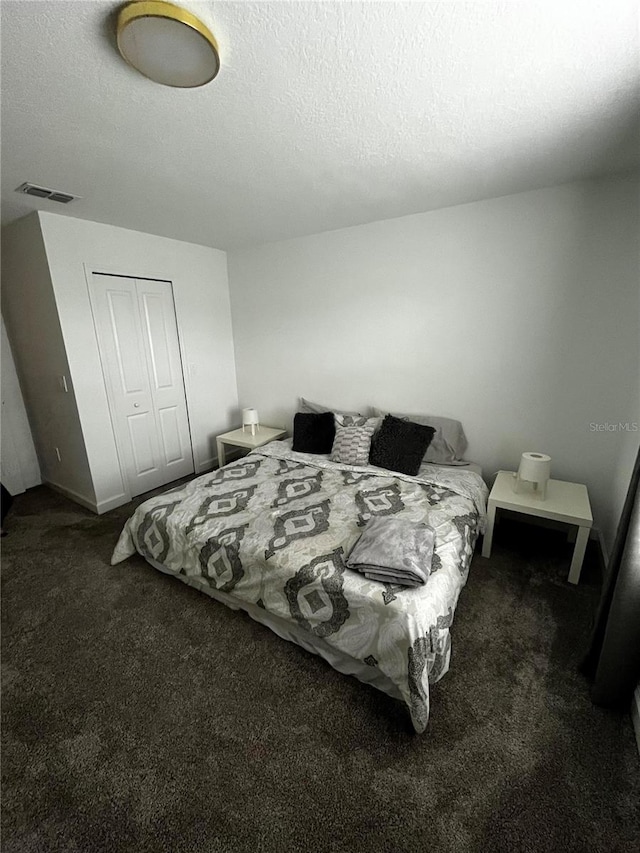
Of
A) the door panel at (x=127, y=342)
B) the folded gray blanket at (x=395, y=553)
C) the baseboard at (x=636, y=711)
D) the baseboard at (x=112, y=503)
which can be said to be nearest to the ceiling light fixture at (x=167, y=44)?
the folded gray blanket at (x=395, y=553)

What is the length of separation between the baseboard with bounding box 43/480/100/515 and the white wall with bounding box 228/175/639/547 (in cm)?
217

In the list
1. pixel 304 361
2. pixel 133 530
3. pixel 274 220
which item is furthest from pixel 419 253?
pixel 133 530

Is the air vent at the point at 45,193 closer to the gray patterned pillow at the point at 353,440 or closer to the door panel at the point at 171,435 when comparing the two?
the door panel at the point at 171,435

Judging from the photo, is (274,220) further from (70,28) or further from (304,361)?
(70,28)

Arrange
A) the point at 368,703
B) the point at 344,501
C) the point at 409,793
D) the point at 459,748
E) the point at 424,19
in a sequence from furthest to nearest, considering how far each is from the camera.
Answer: the point at 344,501 → the point at 368,703 → the point at 459,748 → the point at 409,793 → the point at 424,19

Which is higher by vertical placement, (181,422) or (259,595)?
(181,422)

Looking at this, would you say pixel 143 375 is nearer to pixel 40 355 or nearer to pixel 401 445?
pixel 40 355

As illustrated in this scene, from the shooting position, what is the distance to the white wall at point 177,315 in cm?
271

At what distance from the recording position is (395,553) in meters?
1.60

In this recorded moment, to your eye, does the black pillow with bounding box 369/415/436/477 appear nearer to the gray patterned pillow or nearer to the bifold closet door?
the gray patterned pillow

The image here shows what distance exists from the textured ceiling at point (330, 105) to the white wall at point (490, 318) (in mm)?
323

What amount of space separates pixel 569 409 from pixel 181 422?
345cm

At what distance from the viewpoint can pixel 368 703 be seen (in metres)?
1.49

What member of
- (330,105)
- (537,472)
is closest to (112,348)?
(330,105)
